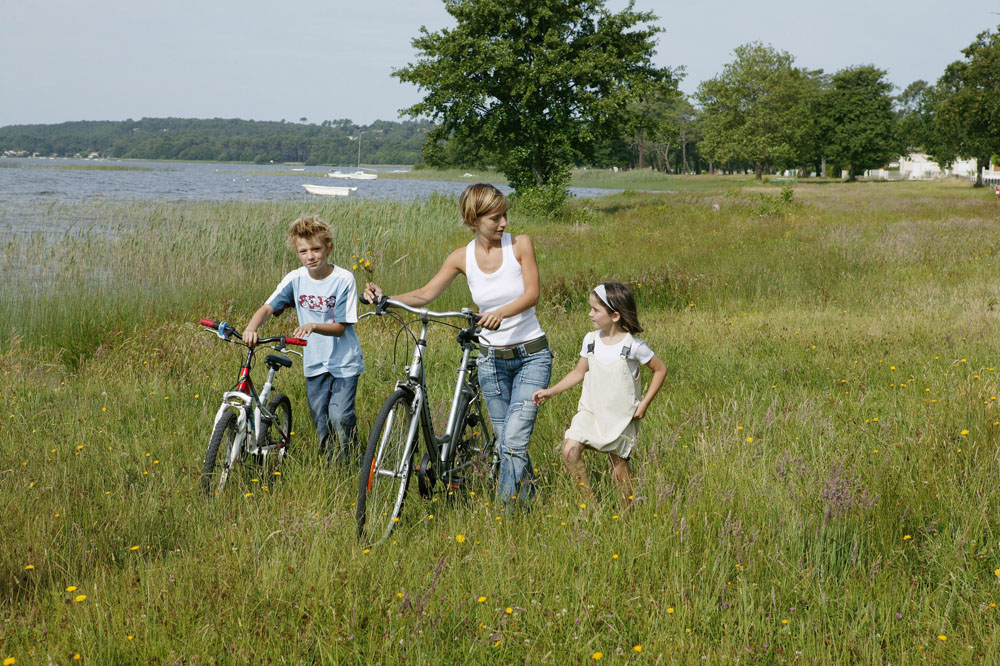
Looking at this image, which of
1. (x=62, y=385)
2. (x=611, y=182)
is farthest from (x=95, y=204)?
(x=611, y=182)

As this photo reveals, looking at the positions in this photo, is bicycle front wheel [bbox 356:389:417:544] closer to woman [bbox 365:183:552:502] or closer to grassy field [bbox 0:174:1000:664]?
grassy field [bbox 0:174:1000:664]

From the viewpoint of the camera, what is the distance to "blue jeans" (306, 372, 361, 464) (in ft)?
16.0

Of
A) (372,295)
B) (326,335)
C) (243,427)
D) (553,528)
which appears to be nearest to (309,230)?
(326,335)

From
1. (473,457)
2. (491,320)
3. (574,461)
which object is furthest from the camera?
(473,457)

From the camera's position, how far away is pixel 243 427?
4.41m

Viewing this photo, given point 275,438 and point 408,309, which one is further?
point 275,438

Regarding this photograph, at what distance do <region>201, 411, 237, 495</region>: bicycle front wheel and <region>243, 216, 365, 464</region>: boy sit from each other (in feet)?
1.99

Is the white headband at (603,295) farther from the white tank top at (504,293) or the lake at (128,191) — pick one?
the lake at (128,191)

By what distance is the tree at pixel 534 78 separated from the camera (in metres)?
33.5

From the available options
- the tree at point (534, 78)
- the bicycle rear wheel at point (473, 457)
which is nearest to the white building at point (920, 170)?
the tree at point (534, 78)

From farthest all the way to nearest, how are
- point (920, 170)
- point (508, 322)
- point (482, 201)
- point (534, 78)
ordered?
1. point (920, 170)
2. point (534, 78)
3. point (508, 322)
4. point (482, 201)

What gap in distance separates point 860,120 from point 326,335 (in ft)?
308

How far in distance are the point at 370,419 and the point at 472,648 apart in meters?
3.30

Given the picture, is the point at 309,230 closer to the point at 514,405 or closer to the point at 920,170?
the point at 514,405
